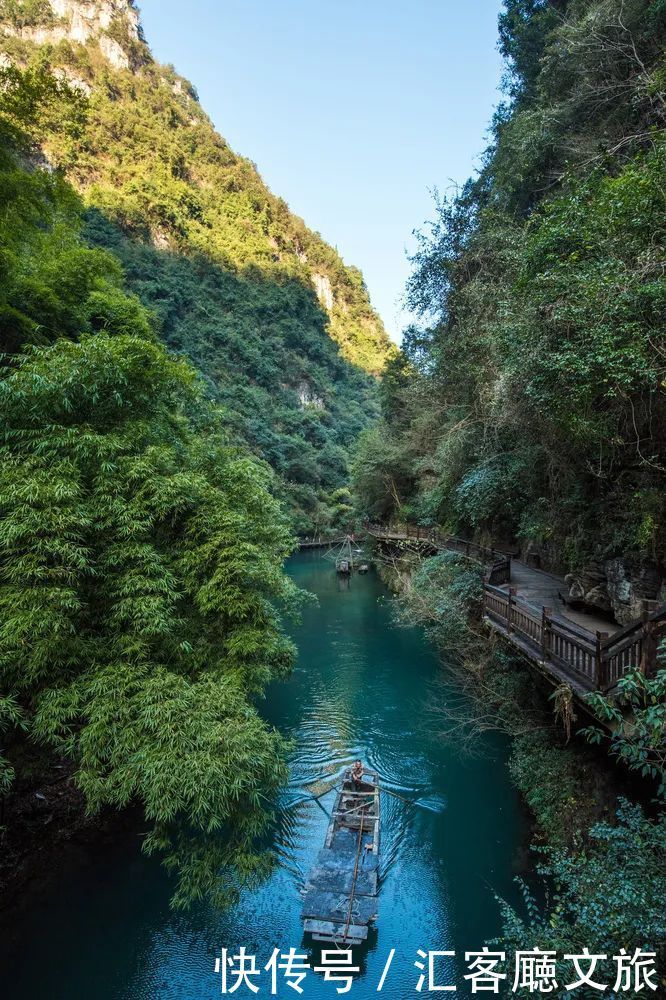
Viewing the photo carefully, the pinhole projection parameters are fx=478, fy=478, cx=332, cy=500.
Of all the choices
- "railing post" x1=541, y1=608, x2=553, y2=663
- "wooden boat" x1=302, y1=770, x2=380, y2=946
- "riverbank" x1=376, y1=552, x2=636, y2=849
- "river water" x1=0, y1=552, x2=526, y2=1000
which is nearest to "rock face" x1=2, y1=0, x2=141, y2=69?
"riverbank" x1=376, y1=552, x2=636, y2=849

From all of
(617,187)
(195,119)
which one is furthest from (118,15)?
(617,187)

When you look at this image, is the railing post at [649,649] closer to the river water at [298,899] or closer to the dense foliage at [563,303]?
the dense foliage at [563,303]

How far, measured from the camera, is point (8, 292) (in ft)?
28.2

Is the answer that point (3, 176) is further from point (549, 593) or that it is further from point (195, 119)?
point (195, 119)

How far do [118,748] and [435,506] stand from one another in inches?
501

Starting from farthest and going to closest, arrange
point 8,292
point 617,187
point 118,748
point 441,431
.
→ point 441,431 < point 8,292 < point 617,187 < point 118,748

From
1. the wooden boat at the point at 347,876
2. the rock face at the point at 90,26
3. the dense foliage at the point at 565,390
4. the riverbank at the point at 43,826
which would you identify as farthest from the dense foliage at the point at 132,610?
the rock face at the point at 90,26

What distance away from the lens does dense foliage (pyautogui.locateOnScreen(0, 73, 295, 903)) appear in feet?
15.9

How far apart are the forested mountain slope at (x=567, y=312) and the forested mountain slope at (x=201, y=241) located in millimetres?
25883

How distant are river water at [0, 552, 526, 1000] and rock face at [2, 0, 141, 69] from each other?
2664 inches

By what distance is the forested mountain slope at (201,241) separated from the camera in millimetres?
40156

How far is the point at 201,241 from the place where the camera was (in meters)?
48.2

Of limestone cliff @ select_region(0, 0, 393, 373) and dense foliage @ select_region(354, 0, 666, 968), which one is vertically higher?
limestone cliff @ select_region(0, 0, 393, 373)

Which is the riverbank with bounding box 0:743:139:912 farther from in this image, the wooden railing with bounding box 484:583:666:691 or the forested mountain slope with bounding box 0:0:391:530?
the forested mountain slope with bounding box 0:0:391:530
